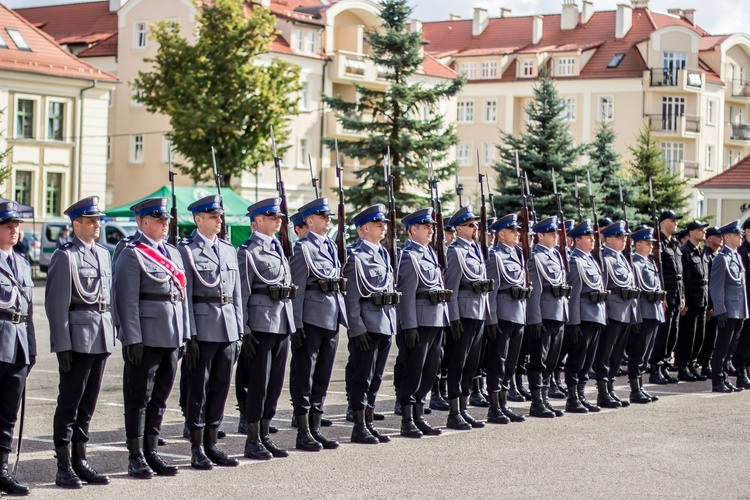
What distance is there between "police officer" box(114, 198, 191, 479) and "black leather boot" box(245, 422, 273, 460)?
88 centimetres

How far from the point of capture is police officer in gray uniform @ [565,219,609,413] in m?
13.8

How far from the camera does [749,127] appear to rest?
238ft

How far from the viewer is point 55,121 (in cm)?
4672

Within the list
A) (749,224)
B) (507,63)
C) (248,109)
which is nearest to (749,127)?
(507,63)

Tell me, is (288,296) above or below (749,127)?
below

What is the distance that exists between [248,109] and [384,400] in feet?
90.9

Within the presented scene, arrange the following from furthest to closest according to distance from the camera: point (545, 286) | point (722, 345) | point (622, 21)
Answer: point (622, 21)
point (722, 345)
point (545, 286)

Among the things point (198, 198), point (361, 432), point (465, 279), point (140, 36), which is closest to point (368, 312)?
point (361, 432)

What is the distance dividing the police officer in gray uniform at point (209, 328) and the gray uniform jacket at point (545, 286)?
4.09m

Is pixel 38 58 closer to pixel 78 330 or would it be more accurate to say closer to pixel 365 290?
pixel 365 290

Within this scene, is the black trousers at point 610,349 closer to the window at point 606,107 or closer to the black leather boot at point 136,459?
the black leather boot at point 136,459

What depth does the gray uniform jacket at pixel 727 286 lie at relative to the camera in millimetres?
16375

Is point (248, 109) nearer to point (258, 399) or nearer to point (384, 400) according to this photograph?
point (384, 400)

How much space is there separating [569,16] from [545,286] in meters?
59.1
